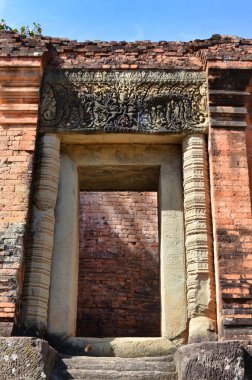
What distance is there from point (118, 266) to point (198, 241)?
593 cm

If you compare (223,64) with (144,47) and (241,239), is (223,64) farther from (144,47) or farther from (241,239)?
(241,239)

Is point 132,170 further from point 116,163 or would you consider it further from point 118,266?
point 118,266

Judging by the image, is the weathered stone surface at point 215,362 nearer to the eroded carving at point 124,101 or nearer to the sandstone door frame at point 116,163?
the sandstone door frame at point 116,163

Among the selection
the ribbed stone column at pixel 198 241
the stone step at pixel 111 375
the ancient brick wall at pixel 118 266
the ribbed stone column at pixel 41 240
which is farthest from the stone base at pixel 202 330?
the ancient brick wall at pixel 118 266

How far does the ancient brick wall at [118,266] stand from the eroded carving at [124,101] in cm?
561

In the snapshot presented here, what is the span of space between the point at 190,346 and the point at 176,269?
1.55 m

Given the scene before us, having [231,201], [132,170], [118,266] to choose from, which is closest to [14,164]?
[132,170]

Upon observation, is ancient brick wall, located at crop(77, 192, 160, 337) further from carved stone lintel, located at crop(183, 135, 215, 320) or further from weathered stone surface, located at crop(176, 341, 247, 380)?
weathered stone surface, located at crop(176, 341, 247, 380)

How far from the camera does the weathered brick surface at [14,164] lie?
6.30 meters

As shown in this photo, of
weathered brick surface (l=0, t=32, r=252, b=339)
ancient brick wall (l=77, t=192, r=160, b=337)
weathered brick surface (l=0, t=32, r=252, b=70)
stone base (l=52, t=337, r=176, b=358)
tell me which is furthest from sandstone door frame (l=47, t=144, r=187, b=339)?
ancient brick wall (l=77, t=192, r=160, b=337)

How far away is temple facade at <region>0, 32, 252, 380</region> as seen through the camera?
6484 millimetres

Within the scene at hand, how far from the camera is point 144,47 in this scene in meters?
7.82

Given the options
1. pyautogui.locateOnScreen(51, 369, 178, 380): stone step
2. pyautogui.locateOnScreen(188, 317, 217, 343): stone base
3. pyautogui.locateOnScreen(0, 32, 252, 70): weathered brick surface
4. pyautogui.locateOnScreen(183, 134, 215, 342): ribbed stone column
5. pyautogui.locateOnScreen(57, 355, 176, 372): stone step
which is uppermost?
pyautogui.locateOnScreen(0, 32, 252, 70): weathered brick surface

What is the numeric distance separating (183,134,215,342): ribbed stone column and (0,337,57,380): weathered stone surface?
6.10 feet
